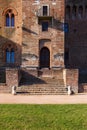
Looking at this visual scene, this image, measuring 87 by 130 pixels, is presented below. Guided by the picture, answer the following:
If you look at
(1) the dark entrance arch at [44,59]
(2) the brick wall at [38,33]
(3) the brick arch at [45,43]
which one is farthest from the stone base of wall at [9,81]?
(1) the dark entrance arch at [44,59]

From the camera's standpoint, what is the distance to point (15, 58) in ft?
92.6

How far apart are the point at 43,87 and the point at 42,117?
27.6ft

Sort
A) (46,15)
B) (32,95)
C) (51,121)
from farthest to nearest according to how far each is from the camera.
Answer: (46,15)
(32,95)
(51,121)

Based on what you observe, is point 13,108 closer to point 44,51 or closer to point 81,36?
point 44,51

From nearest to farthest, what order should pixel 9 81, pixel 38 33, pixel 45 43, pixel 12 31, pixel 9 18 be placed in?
pixel 9 81
pixel 38 33
pixel 45 43
pixel 12 31
pixel 9 18

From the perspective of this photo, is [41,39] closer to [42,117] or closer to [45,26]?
[45,26]

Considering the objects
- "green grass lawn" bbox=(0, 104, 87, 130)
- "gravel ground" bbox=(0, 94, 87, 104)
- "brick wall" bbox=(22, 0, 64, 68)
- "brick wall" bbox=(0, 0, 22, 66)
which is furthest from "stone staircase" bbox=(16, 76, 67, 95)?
"green grass lawn" bbox=(0, 104, 87, 130)

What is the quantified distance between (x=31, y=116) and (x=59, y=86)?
28.8 feet

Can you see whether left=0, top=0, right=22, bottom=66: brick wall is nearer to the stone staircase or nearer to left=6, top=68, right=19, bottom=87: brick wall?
the stone staircase

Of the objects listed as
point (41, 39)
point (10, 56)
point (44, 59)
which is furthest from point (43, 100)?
point (10, 56)

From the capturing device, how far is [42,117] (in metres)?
12.3

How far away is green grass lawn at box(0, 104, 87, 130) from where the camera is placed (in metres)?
11.6

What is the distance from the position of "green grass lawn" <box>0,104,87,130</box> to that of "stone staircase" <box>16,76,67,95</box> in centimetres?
611

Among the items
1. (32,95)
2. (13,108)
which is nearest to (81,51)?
(32,95)
